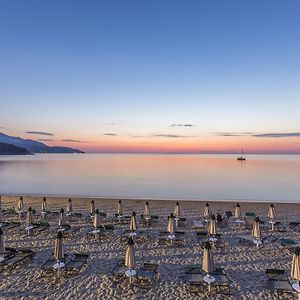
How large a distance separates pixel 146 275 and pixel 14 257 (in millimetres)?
5119

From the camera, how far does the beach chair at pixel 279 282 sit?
27.2ft

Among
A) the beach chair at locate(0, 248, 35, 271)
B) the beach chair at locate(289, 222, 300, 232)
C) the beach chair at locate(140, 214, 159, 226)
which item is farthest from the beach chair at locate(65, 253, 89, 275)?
the beach chair at locate(289, 222, 300, 232)

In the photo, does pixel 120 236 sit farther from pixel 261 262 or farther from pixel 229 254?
pixel 261 262

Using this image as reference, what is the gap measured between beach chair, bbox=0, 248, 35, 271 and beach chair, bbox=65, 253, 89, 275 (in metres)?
1.81

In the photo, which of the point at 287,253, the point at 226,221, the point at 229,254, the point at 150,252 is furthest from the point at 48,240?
the point at 287,253

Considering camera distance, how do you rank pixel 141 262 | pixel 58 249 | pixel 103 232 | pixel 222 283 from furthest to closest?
pixel 103 232 → pixel 141 262 → pixel 58 249 → pixel 222 283

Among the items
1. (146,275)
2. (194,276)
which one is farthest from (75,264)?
(194,276)

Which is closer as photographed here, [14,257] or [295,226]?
[14,257]

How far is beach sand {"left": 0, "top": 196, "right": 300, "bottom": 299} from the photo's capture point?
27.7 feet

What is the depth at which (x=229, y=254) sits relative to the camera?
11570 mm

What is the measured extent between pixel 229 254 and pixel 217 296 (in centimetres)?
358

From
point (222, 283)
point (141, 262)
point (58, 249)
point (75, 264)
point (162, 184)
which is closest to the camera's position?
point (222, 283)

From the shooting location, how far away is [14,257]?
10391 mm

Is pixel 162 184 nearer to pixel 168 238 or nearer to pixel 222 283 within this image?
pixel 168 238
